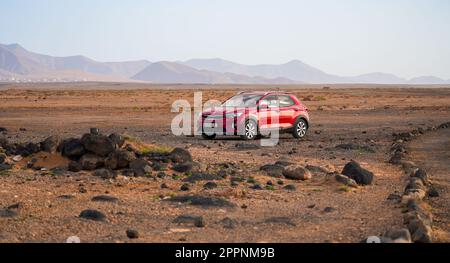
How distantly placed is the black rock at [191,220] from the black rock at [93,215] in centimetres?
103

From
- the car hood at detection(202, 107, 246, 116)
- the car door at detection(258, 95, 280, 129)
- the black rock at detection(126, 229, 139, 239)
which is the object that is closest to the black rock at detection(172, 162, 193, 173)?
the black rock at detection(126, 229, 139, 239)

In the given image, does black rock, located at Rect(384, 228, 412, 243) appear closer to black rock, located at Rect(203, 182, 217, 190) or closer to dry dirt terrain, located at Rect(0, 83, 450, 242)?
dry dirt terrain, located at Rect(0, 83, 450, 242)

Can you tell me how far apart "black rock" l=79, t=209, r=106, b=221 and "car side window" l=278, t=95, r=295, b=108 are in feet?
46.8

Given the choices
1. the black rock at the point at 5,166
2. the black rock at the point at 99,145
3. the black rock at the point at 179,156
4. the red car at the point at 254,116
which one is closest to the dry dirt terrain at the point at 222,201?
the black rock at the point at 5,166

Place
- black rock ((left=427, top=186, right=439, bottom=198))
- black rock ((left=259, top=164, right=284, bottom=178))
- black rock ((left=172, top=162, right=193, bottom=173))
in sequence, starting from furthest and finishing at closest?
black rock ((left=172, top=162, right=193, bottom=173)) → black rock ((left=259, top=164, right=284, bottom=178)) → black rock ((left=427, top=186, right=439, bottom=198))

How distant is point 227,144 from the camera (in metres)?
21.3

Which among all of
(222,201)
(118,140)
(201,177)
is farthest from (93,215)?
(118,140)

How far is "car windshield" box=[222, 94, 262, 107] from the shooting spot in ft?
74.6

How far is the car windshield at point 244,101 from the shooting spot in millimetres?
22750

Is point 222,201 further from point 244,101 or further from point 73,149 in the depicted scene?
point 244,101

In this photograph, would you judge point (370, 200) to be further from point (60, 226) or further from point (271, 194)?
point (60, 226)

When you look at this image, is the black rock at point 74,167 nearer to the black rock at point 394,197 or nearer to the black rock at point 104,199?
the black rock at point 104,199

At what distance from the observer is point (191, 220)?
9.55 meters

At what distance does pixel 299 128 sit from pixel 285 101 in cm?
110
